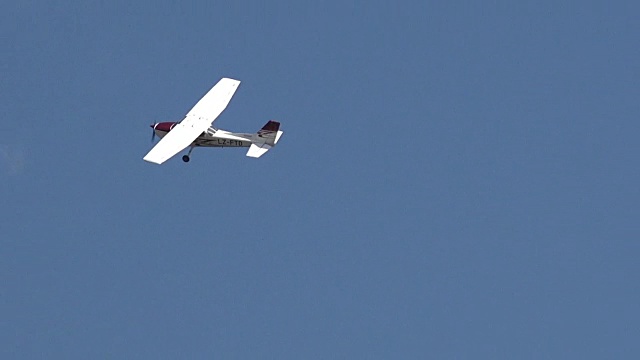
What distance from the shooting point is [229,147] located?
19388 centimetres

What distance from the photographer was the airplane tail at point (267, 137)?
191 metres

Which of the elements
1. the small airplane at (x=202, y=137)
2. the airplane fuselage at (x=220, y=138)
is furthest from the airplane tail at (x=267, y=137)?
the airplane fuselage at (x=220, y=138)

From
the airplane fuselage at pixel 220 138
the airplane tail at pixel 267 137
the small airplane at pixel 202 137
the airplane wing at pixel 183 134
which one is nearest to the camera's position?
the airplane wing at pixel 183 134

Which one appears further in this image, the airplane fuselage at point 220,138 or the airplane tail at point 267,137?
the airplane fuselage at point 220,138

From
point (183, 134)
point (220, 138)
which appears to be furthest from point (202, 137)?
point (183, 134)

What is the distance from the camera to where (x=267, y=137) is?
629ft

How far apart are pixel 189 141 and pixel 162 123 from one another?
18.7 ft

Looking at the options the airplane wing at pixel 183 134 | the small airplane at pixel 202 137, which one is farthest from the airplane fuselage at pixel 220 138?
the airplane wing at pixel 183 134

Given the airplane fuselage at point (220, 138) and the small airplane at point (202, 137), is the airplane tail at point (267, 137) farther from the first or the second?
the airplane fuselage at point (220, 138)

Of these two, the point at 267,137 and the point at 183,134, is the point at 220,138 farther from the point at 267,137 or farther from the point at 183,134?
the point at 267,137

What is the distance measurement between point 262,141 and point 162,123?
11.0 m

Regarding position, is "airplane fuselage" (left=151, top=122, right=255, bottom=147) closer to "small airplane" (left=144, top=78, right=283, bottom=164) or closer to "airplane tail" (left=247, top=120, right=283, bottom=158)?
"small airplane" (left=144, top=78, right=283, bottom=164)

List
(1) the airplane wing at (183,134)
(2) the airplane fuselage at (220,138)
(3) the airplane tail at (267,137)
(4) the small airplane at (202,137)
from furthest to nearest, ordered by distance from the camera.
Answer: (2) the airplane fuselage at (220,138)
(3) the airplane tail at (267,137)
(4) the small airplane at (202,137)
(1) the airplane wing at (183,134)

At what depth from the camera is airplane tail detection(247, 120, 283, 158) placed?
191 m
